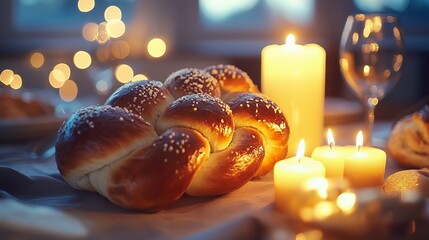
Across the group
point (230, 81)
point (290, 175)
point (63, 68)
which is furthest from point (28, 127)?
point (63, 68)

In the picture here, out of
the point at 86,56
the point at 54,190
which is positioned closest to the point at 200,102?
the point at 54,190

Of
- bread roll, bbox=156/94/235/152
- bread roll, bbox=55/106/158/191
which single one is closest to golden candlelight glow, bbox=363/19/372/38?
bread roll, bbox=156/94/235/152

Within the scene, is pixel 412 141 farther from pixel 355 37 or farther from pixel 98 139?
pixel 98 139

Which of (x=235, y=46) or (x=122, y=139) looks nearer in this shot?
(x=122, y=139)

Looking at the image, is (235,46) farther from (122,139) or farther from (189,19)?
(122,139)

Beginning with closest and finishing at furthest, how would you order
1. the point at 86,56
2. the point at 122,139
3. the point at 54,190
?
the point at 122,139
the point at 54,190
the point at 86,56

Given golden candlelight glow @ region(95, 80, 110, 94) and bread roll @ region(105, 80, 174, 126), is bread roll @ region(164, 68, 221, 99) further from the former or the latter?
golden candlelight glow @ region(95, 80, 110, 94)
